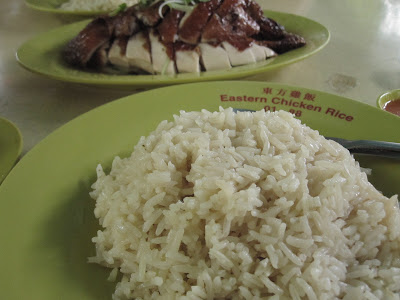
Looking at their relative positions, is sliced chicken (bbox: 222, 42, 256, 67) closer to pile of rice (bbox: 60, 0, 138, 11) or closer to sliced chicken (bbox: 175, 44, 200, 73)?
sliced chicken (bbox: 175, 44, 200, 73)

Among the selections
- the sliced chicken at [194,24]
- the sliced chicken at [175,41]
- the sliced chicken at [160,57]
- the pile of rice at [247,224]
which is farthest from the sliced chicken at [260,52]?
the pile of rice at [247,224]

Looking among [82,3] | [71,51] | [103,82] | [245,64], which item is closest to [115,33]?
[71,51]

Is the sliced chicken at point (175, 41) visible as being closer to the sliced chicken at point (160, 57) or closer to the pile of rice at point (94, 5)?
the sliced chicken at point (160, 57)

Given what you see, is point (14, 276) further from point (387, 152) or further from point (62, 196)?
point (387, 152)

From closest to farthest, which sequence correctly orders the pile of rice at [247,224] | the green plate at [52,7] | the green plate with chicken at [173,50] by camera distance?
the pile of rice at [247,224]
the green plate with chicken at [173,50]
the green plate at [52,7]

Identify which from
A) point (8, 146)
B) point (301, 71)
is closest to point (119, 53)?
point (8, 146)
